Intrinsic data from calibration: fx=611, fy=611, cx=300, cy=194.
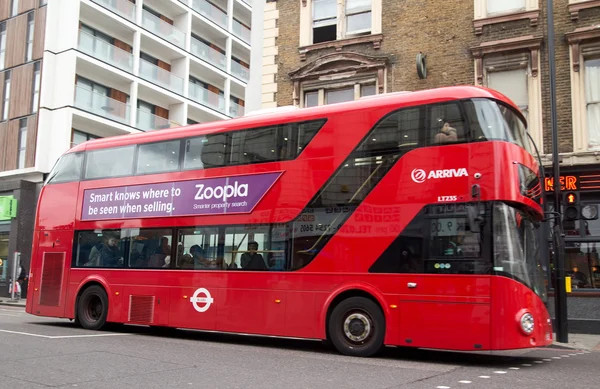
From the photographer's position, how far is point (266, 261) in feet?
36.6

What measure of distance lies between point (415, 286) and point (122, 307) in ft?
22.0

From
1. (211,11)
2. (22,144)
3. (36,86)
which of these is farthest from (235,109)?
(22,144)

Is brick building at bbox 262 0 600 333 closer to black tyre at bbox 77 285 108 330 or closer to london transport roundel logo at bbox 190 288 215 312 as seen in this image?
london transport roundel logo at bbox 190 288 215 312

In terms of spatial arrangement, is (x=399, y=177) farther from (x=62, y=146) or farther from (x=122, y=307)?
A: (x=62, y=146)

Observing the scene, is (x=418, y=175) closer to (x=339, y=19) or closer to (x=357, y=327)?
(x=357, y=327)

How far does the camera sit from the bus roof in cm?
970

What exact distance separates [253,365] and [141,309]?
5.08m

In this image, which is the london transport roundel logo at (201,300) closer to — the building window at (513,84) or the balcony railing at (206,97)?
the building window at (513,84)

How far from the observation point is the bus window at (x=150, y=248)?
1246 cm

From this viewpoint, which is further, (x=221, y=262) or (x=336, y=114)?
(x=221, y=262)

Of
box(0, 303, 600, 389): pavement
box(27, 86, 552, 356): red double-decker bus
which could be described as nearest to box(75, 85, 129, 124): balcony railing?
box(27, 86, 552, 356): red double-decker bus

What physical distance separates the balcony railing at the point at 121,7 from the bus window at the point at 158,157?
2236 cm

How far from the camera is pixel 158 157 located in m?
12.9

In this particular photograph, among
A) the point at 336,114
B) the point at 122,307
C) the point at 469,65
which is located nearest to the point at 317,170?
the point at 336,114
